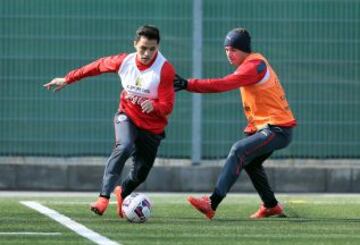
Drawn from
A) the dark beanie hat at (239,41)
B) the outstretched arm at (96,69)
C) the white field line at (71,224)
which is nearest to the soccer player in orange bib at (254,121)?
the dark beanie hat at (239,41)

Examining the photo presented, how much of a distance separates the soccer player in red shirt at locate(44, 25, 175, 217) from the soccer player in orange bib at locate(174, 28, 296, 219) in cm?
19

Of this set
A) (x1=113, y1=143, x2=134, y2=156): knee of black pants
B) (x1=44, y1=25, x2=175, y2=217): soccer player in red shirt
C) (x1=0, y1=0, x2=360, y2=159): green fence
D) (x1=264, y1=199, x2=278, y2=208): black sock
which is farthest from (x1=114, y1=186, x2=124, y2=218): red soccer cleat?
(x1=0, y1=0, x2=360, y2=159): green fence

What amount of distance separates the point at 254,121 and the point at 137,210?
1612 millimetres

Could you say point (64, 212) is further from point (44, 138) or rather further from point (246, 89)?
point (44, 138)

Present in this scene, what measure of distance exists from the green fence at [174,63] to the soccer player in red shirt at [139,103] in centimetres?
565

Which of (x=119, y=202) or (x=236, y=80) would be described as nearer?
(x=236, y=80)

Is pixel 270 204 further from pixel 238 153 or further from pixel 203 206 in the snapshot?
pixel 203 206

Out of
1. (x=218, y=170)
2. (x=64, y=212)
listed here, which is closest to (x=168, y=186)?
(x=218, y=170)

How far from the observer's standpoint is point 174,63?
1834 cm

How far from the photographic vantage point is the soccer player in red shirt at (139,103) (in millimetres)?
12266

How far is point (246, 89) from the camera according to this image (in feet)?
41.9

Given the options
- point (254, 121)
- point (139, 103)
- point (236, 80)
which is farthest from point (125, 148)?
point (254, 121)

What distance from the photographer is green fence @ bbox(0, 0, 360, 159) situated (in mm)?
18281

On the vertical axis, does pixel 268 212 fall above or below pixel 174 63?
below
